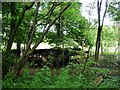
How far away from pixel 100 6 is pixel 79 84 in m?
3.02

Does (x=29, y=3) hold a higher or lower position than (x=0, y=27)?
higher

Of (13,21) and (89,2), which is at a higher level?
(89,2)

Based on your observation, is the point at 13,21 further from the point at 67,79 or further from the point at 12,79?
the point at 67,79

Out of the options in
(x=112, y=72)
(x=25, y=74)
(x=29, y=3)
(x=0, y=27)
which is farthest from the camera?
(x=112, y=72)

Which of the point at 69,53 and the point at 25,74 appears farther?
the point at 69,53

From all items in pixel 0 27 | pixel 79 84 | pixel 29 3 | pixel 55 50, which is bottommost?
pixel 79 84

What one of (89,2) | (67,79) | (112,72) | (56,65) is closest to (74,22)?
(89,2)

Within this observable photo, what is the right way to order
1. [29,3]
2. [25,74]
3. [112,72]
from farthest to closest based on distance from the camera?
[112,72] → [25,74] → [29,3]

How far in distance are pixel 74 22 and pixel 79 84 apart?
8.65 ft

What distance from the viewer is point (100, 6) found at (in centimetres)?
607

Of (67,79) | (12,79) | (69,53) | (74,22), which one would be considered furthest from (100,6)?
(12,79)

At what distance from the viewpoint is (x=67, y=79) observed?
3.92m

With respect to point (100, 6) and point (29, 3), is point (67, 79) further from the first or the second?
point (100, 6)

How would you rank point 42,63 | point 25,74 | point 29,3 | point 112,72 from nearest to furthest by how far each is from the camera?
point 29,3 < point 25,74 < point 112,72 < point 42,63
